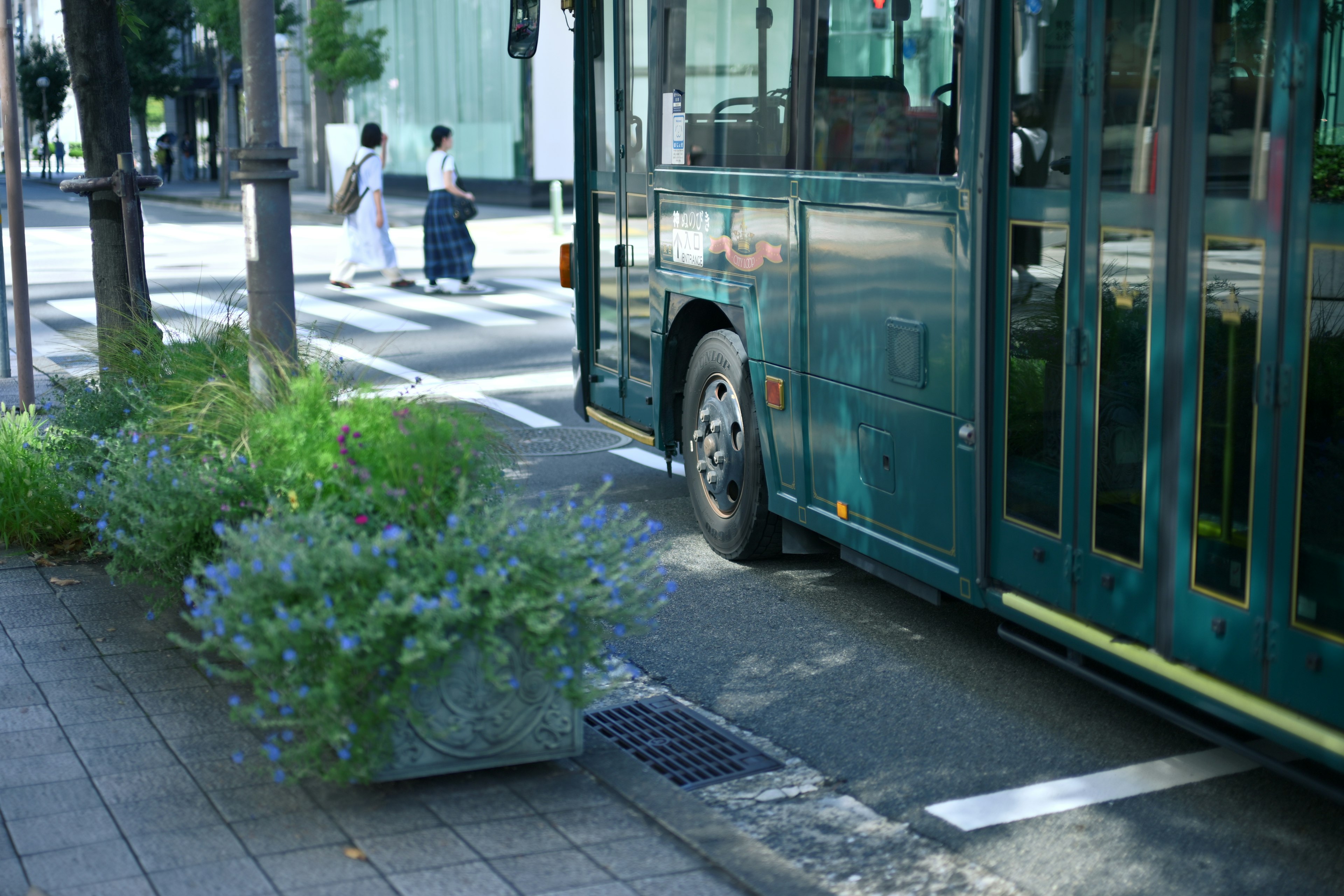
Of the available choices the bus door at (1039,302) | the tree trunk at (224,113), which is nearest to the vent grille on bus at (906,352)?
the bus door at (1039,302)

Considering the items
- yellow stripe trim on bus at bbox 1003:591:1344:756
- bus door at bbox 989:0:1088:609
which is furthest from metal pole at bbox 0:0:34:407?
yellow stripe trim on bus at bbox 1003:591:1344:756

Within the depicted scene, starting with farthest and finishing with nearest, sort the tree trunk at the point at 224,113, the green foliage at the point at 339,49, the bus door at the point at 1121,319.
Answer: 1. the tree trunk at the point at 224,113
2. the green foliage at the point at 339,49
3. the bus door at the point at 1121,319

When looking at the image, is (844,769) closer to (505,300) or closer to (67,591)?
(67,591)

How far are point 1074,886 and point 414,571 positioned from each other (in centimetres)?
182

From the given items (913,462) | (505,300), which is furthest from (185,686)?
(505,300)

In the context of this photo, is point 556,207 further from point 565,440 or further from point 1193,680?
point 1193,680

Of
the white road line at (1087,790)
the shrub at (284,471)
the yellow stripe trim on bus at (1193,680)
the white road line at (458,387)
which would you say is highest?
the shrub at (284,471)

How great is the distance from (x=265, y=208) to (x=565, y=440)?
468 centimetres

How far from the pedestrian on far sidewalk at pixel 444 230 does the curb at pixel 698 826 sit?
45.2 ft

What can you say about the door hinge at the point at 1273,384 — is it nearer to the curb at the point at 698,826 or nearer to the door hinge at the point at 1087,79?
the door hinge at the point at 1087,79

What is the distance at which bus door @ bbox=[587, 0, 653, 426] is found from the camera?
757 cm

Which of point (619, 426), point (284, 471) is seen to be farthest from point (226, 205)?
point (284, 471)

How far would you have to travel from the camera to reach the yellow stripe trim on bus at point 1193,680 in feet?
12.0

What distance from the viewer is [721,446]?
696 centimetres
